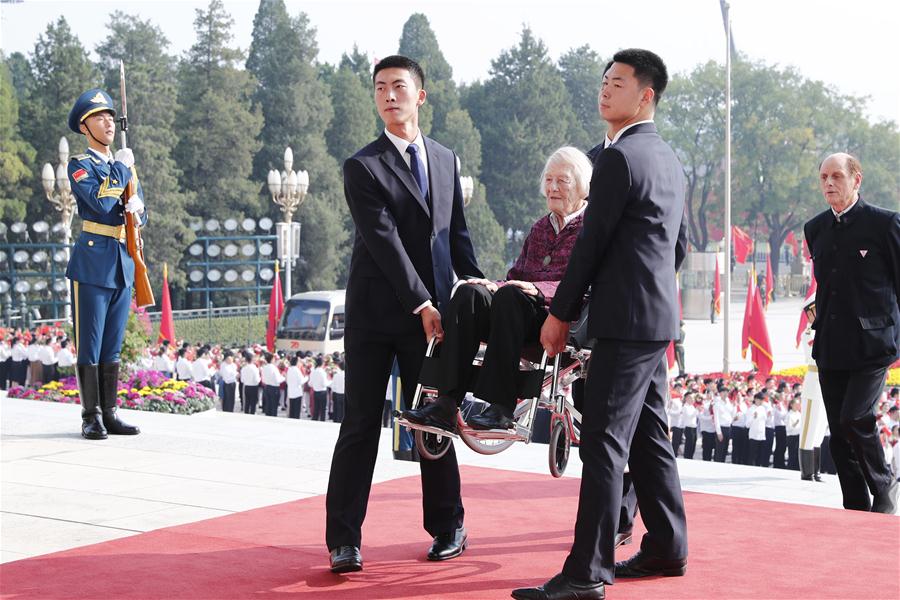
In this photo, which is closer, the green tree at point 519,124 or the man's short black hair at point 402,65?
the man's short black hair at point 402,65

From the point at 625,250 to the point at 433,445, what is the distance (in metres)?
1.02

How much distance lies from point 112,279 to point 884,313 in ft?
14.2

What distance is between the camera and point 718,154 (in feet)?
200

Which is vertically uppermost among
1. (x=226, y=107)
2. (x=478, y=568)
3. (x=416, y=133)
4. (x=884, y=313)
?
(x=226, y=107)

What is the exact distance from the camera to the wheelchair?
409 centimetres

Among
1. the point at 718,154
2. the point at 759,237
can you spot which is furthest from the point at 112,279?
the point at 759,237

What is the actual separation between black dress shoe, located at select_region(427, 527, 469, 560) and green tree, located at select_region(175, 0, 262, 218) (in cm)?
3933

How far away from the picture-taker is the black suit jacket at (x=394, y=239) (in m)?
4.21

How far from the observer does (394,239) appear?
4.22 meters

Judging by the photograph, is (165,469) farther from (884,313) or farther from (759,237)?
(759,237)

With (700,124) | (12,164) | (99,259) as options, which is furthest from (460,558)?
(700,124)

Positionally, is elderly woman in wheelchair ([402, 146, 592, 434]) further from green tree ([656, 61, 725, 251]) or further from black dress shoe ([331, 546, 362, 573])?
green tree ([656, 61, 725, 251])

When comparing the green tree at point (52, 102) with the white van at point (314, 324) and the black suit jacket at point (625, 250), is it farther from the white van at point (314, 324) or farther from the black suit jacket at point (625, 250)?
the black suit jacket at point (625, 250)

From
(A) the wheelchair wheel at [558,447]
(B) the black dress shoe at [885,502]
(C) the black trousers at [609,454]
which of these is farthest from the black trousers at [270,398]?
(C) the black trousers at [609,454]
